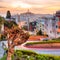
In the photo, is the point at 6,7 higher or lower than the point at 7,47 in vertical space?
higher

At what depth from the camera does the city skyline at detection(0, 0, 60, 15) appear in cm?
313

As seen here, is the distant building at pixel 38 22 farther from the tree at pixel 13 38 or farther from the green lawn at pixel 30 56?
the green lawn at pixel 30 56

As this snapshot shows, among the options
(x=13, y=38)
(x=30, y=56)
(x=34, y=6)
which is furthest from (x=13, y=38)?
(x=34, y=6)

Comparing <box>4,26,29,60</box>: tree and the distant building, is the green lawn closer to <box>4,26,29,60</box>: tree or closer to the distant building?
<box>4,26,29,60</box>: tree

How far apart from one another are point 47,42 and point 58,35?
0.15 metres

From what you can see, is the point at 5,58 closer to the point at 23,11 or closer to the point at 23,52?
the point at 23,52

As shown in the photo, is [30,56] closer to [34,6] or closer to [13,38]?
[13,38]

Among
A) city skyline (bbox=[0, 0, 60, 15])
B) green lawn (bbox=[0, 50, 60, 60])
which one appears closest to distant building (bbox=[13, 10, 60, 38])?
city skyline (bbox=[0, 0, 60, 15])

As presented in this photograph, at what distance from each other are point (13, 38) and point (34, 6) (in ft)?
1.53

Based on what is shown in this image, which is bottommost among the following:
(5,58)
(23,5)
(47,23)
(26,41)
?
(5,58)

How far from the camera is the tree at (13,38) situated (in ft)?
9.76

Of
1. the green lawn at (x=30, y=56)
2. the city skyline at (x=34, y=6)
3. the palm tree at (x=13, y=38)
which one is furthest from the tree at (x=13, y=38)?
the city skyline at (x=34, y=6)

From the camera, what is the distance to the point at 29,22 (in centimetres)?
312

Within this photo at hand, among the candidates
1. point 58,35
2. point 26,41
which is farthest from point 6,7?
point 58,35
